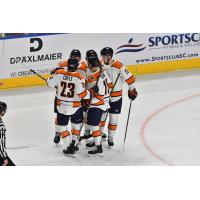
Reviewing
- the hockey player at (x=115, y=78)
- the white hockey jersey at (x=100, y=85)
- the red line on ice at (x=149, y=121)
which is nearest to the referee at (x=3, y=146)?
the white hockey jersey at (x=100, y=85)

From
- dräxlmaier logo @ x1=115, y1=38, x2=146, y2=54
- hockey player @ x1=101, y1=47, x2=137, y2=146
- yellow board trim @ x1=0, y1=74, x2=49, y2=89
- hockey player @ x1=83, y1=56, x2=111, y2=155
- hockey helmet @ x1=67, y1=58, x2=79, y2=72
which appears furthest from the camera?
dräxlmaier logo @ x1=115, y1=38, x2=146, y2=54

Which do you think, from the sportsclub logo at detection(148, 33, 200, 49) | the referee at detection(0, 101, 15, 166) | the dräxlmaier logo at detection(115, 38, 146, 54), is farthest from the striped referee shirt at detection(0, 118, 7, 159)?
the sportsclub logo at detection(148, 33, 200, 49)

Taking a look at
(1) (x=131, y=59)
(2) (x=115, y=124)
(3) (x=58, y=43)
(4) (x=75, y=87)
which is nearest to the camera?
(4) (x=75, y=87)

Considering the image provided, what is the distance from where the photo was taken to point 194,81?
422 inches

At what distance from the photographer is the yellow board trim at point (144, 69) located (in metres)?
9.66

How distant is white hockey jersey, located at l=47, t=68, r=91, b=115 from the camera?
7832mm

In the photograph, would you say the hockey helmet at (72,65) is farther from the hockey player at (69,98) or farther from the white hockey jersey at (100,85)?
the white hockey jersey at (100,85)

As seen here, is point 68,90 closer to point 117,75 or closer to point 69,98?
point 69,98

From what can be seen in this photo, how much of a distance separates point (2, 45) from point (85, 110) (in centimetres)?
241

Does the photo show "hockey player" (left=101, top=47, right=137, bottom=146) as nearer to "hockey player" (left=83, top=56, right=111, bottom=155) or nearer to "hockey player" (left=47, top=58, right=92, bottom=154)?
"hockey player" (left=83, top=56, right=111, bottom=155)

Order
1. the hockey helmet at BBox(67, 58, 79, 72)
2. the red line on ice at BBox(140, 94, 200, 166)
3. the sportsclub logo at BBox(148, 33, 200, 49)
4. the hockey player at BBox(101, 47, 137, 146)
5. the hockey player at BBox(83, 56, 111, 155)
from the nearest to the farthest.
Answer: the hockey helmet at BBox(67, 58, 79, 72)
the hockey player at BBox(83, 56, 111, 155)
the hockey player at BBox(101, 47, 137, 146)
the red line on ice at BBox(140, 94, 200, 166)
the sportsclub logo at BBox(148, 33, 200, 49)

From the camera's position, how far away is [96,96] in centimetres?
803

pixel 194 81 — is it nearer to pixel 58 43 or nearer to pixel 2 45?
pixel 58 43

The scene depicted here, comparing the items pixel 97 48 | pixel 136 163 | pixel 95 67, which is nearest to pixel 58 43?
pixel 97 48
